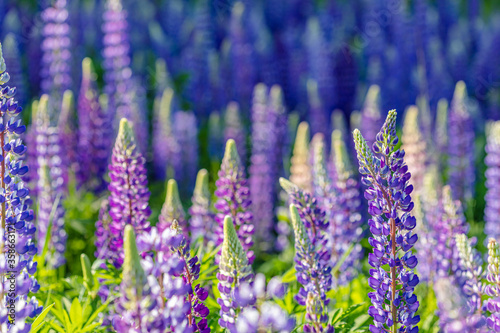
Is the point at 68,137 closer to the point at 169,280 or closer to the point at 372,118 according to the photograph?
the point at 372,118

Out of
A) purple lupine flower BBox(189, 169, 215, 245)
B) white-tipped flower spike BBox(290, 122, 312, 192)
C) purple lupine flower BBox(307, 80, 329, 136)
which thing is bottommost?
purple lupine flower BBox(189, 169, 215, 245)

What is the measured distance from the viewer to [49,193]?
4621 millimetres

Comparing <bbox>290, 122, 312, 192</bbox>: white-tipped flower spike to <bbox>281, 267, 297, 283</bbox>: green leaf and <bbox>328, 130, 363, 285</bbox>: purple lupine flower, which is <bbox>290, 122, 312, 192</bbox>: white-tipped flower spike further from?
<bbox>281, 267, 297, 283</bbox>: green leaf

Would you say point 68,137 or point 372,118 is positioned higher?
point 372,118

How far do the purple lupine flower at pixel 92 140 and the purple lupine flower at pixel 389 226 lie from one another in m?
3.72

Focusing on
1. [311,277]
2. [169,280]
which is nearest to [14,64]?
[311,277]

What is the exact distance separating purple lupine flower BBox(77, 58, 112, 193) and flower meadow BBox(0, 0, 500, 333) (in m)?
0.02

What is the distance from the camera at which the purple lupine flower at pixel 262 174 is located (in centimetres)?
629

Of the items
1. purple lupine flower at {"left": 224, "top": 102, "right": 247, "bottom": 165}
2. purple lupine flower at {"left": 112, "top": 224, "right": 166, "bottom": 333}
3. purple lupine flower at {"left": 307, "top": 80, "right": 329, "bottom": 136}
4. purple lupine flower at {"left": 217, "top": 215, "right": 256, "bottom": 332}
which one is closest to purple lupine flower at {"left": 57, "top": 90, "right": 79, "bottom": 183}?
purple lupine flower at {"left": 224, "top": 102, "right": 247, "bottom": 165}

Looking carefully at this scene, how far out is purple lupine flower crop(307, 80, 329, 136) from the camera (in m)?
7.61

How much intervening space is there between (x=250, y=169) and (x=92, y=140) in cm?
153

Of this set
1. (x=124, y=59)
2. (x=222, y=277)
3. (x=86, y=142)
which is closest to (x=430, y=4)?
(x=124, y=59)

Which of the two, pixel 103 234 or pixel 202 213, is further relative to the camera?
pixel 202 213

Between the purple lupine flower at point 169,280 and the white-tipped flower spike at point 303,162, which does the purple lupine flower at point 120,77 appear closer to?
the white-tipped flower spike at point 303,162
